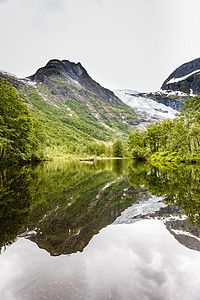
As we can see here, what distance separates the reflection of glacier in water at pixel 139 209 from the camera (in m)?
4.52

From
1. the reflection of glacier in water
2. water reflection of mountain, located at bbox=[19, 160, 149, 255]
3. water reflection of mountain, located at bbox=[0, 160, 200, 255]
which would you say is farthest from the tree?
the reflection of glacier in water

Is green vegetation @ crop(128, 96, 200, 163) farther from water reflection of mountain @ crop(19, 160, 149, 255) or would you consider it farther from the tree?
the tree

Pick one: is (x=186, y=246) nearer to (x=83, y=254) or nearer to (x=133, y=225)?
(x=133, y=225)

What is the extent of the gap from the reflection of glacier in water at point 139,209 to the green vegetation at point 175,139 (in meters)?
14.1

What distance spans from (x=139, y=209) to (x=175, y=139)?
30.2m

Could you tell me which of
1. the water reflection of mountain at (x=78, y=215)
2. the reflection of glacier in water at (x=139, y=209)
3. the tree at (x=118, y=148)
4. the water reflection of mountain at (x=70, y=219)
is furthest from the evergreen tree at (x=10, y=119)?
the tree at (x=118, y=148)

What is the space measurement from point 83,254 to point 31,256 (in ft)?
2.96

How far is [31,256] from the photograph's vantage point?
9.02 feet

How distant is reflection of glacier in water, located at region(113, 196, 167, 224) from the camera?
14.8ft

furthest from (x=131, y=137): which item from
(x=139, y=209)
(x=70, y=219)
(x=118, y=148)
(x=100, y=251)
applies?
(x=100, y=251)

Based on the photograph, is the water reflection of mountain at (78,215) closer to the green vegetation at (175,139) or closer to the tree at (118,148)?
the green vegetation at (175,139)

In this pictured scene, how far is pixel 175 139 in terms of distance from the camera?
104 ft

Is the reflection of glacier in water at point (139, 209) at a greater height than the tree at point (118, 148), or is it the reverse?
the tree at point (118, 148)

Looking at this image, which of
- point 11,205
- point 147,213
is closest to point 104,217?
point 147,213
